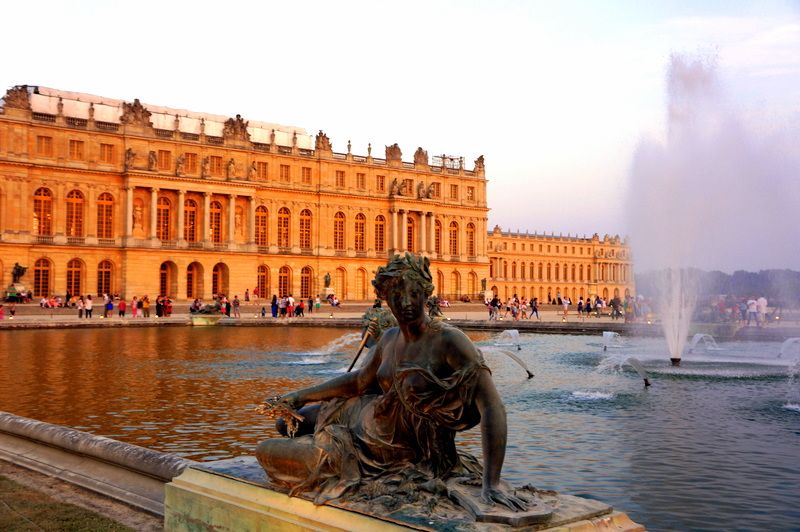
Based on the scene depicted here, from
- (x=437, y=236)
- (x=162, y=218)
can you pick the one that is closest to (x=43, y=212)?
(x=162, y=218)

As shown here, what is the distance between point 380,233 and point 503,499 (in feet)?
208

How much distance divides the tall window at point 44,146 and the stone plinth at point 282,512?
170ft

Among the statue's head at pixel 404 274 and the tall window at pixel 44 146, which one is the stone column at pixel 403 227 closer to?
the tall window at pixel 44 146

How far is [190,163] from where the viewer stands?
56781mm

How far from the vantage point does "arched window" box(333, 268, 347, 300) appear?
6319 cm

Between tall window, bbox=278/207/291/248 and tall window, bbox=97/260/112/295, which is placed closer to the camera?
tall window, bbox=97/260/112/295

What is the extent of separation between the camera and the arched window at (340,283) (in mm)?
63188

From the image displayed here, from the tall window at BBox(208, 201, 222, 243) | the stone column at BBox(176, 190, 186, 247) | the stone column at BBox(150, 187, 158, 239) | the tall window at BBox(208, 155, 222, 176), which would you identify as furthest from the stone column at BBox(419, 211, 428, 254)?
the stone column at BBox(150, 187, 158, 239)

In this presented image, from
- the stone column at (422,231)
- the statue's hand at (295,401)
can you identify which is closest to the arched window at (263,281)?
the stone column at (422,231)

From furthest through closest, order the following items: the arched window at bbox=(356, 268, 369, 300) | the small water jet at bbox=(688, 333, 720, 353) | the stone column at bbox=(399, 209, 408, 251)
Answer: the stone column at bbox=(399, 209, 408, 251)
the arched window at bbox=(356, 268, 369, 300)
the small water jet at bbox=(688, 333, 720, 353)

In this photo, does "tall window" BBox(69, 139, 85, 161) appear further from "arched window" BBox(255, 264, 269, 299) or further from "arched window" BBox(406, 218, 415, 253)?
"arched window" BBox(406, 218, 415, 253)

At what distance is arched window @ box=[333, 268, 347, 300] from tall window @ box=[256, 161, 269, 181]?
9.50 m

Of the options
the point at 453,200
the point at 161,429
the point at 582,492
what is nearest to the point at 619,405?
the point at 582,492

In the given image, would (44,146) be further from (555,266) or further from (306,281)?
(555,266)
